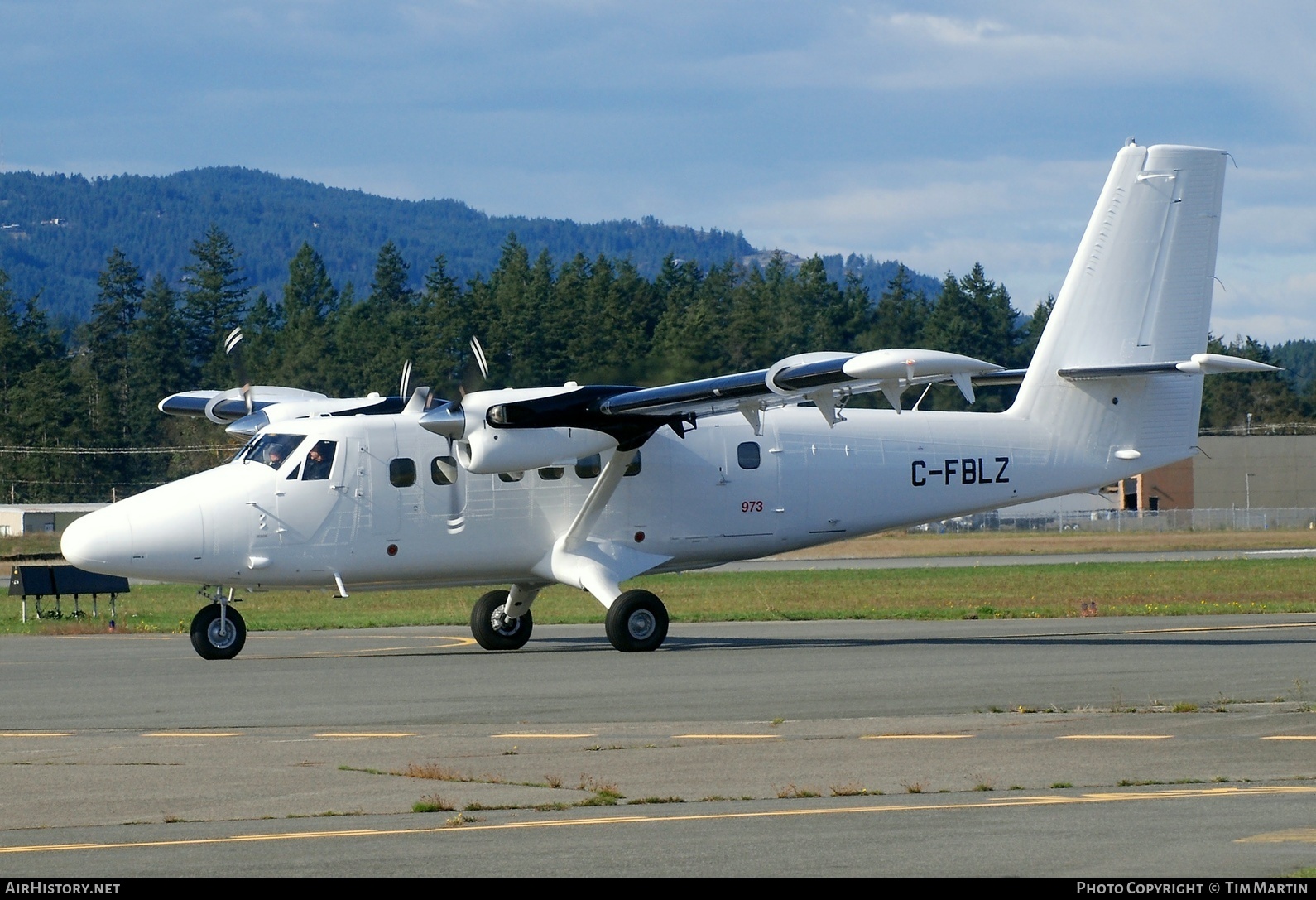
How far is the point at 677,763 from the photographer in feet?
39.0

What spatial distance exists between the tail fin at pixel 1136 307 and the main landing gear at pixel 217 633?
41.6 ft

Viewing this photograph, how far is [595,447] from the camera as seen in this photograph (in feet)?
73.7

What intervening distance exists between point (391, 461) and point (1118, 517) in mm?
69498

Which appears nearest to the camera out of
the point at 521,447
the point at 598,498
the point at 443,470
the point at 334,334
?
the point at 521,447

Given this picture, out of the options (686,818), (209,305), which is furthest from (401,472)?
(209,305)

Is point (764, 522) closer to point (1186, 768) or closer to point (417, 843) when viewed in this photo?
point (1186, 768)

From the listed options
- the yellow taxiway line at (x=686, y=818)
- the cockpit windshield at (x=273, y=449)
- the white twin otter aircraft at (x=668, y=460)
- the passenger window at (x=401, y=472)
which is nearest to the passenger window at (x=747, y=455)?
the white twin otter aircraft at (x=668, y=460)

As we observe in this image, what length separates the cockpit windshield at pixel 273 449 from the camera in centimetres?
2231

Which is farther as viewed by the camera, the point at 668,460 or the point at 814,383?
the point at 668,460

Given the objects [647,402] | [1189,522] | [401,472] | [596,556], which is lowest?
[1189,522]

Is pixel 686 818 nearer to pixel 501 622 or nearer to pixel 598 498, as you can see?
pixel 598 498

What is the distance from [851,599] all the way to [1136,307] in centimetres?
1357

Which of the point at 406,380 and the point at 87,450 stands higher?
the point at 87,450
